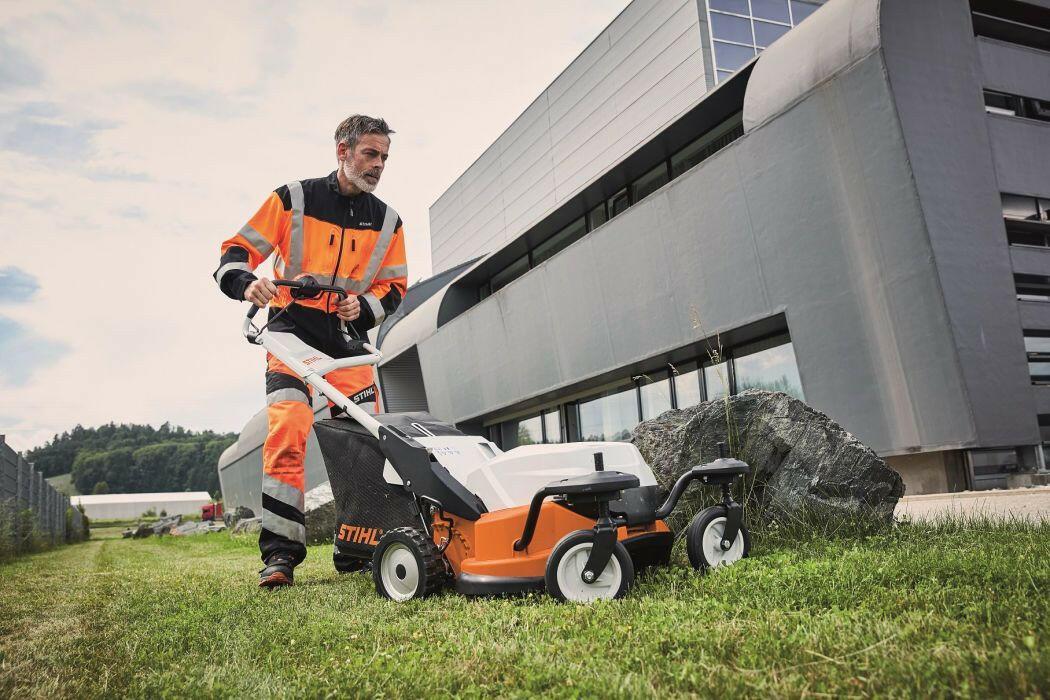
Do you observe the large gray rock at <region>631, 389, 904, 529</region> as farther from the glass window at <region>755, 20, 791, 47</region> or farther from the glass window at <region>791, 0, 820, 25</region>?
the glass window at <region>791, 0, 820, 25</region>

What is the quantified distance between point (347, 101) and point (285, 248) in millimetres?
997

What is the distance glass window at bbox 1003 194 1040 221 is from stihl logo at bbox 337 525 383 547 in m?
9.28

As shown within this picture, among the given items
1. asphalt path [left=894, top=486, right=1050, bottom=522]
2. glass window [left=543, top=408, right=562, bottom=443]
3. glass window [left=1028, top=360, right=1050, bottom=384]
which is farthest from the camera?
glass window [left=543, top=408, right=562, bottom=443]

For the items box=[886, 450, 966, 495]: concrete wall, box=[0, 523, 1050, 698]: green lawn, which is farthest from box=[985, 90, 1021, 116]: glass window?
box=[0, 523, 1050, 698]: green lawn

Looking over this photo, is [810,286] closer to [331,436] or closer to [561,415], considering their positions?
[331,436]

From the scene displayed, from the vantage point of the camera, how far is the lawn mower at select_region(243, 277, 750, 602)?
274cm

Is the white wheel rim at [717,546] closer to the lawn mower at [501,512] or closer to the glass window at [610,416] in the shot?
the lawn mower at [501,512]

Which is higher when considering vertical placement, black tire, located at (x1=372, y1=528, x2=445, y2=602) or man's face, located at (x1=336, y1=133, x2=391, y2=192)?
man's face, located at (x1=336, y1=133, x2=391, y2=192)

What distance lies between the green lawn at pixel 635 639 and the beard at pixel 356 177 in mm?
2275

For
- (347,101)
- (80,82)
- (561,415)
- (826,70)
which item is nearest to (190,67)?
(80,82)

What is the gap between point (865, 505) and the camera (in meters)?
4.21

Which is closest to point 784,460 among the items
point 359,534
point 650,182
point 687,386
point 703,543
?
point 703,543

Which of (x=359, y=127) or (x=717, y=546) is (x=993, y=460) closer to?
(x=717, y=546)

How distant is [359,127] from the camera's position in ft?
13.9
